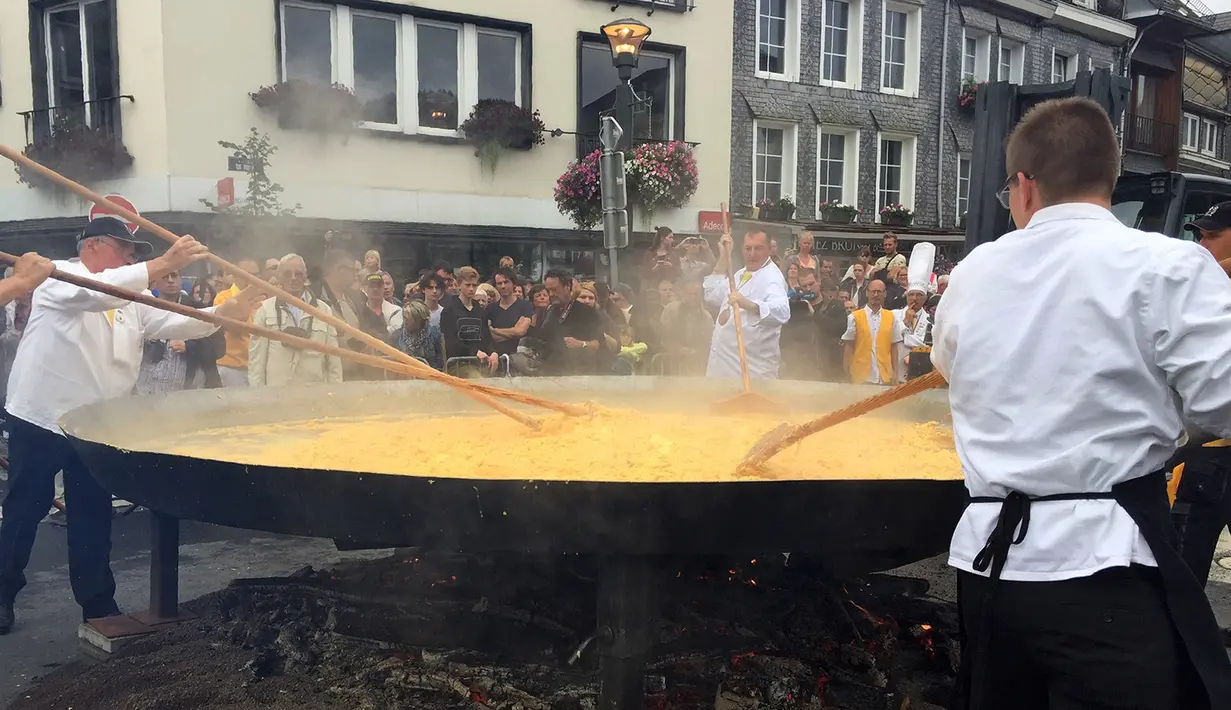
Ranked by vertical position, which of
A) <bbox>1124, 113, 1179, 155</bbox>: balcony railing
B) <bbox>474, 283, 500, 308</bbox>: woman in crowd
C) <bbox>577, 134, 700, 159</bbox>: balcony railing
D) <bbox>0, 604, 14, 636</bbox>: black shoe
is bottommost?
<bbox>0, 604, 14, 636</bbox>: black shoe

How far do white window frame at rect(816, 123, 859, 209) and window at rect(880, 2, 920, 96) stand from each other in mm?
962

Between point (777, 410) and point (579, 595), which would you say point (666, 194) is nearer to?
point (777, 410)

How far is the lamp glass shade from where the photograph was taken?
784 centimetres

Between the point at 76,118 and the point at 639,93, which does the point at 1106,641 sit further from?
the point at 639,93

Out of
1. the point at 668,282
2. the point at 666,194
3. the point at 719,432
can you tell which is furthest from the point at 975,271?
the point at 666,194

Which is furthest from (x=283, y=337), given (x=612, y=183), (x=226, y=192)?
(x=226, y=192)

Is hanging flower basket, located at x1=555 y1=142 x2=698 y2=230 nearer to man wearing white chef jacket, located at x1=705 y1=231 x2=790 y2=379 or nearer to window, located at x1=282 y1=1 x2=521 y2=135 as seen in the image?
window, located at x1=282 y1=1 x2=521 y2=135

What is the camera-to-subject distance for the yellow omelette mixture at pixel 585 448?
109 inches

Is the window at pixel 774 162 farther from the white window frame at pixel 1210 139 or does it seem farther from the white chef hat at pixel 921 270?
the white window frame at pixel 1210 139

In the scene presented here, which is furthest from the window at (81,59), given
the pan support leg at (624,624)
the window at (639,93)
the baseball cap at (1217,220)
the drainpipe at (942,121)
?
the drainpipe at (942,121)

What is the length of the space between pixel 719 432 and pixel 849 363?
4372 millimetres


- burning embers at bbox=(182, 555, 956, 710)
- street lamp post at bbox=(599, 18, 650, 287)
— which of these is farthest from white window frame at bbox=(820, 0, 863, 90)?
burning embers at bbox=(182, 555, 956, 710)

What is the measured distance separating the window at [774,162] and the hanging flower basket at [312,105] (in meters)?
6.67

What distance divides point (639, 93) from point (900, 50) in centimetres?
Answer: 497
